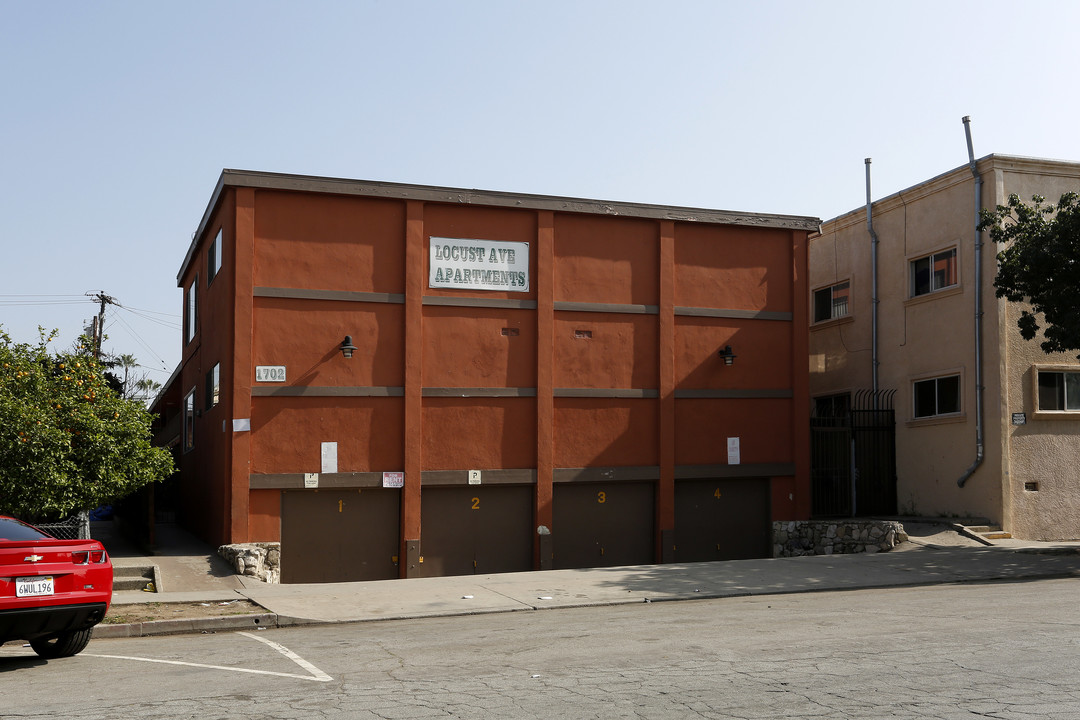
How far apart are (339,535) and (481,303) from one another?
533 cm

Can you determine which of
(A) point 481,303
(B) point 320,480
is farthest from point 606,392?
(B) point 320,480

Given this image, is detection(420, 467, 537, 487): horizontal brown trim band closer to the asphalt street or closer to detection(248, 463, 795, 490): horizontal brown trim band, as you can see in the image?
detection(248, 463, 795, 490): horizontal brown trim band

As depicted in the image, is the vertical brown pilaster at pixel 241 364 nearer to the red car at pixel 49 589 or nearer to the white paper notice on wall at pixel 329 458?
the white paper notice on wall at pixel 329 458

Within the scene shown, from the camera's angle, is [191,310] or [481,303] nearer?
[481,303]

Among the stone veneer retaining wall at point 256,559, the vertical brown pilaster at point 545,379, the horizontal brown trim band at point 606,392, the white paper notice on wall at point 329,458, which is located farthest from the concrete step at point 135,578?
the horizontal brown trim band at point 606,392

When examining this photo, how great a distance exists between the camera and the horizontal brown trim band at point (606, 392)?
20891 millimetres

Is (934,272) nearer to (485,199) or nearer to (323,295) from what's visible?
(485,199)

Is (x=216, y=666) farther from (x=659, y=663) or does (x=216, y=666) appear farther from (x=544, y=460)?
(x=544, y=460)

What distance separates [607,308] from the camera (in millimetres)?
21297

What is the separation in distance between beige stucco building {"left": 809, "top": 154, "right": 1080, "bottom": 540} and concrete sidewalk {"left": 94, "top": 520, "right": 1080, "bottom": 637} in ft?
5.97

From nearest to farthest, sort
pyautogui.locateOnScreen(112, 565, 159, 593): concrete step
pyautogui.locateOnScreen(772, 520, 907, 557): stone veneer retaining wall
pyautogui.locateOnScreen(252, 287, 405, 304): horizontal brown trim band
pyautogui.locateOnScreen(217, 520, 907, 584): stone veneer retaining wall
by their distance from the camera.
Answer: pyautogui.locateOnScreen(112, 565, 159, 593): concrete step
pyautogui.locateOnScreen(217, 520, 907, 584): stone veneer retaining wall
pyautogui.locateOnScreen(252, 287, 405, 304): horizontal brown trim band
pyautogui.locateOnScreen(772, 520, 907, 557): stone veneer retaining wall

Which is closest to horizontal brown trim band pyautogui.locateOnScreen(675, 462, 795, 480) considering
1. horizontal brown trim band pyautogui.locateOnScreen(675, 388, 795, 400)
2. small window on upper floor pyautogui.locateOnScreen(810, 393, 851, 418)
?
horizontal brown trim band pyautogui.locateOnScreen(675, 388, 795, 400)

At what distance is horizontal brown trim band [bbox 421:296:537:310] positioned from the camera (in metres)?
20.1

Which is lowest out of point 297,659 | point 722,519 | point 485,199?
point 297,659
